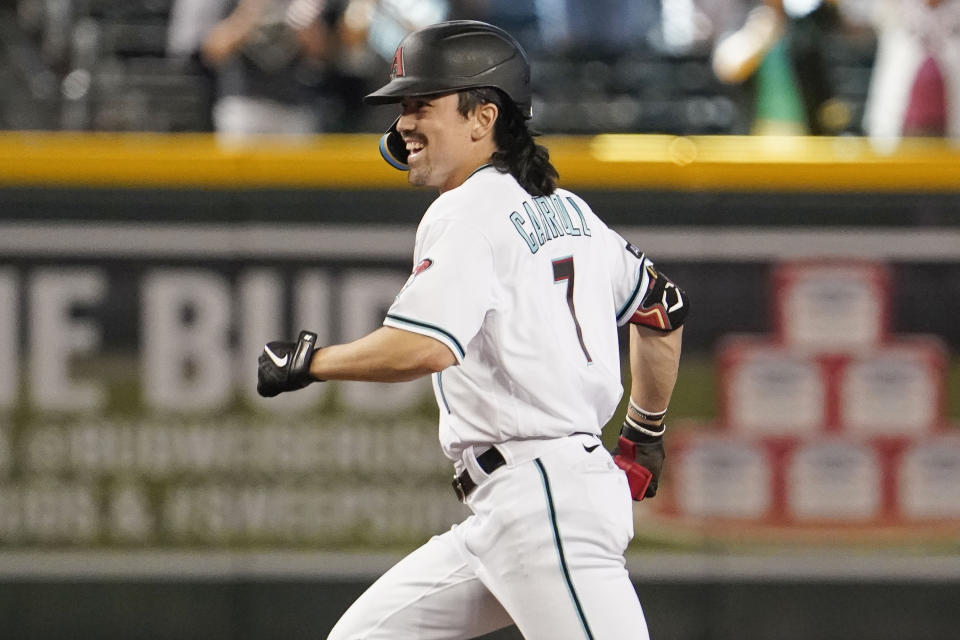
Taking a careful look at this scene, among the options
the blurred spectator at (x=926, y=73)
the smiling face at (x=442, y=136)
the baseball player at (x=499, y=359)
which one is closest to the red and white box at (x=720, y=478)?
the blurred spectator at (x=926, y=73)

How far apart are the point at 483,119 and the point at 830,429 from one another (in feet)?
8.22

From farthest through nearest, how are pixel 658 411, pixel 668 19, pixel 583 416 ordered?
pixel 668 19 < pixel 658 411 < pixel 583 416

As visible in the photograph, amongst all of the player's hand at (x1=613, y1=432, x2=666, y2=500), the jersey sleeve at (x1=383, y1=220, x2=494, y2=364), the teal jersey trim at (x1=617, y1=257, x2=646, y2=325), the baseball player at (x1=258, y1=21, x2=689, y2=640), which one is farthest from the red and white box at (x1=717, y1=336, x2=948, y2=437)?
the jersey sleeve at (x1=383, y1=220, x2=494, y2=364)

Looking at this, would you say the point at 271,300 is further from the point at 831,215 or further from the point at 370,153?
the point at 831,215

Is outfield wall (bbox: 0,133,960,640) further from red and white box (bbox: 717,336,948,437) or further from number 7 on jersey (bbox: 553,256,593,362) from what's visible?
number 7 on jersey (bbox: 553,256,593,362)

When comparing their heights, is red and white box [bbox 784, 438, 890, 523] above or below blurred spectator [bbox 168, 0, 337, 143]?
below

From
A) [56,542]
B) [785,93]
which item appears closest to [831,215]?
[785,93]

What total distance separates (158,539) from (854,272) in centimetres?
267

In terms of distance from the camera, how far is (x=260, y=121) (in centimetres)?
581

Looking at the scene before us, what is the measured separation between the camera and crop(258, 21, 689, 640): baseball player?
8.45 ft

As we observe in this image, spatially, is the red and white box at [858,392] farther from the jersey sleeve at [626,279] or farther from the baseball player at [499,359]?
the baseball player at [499,359]

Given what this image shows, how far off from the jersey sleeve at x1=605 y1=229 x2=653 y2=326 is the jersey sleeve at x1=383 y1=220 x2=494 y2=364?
1.47 feet

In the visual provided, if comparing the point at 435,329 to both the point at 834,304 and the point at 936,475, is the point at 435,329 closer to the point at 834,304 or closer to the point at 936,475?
the point at 834,304

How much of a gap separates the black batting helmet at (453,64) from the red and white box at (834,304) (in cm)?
232
